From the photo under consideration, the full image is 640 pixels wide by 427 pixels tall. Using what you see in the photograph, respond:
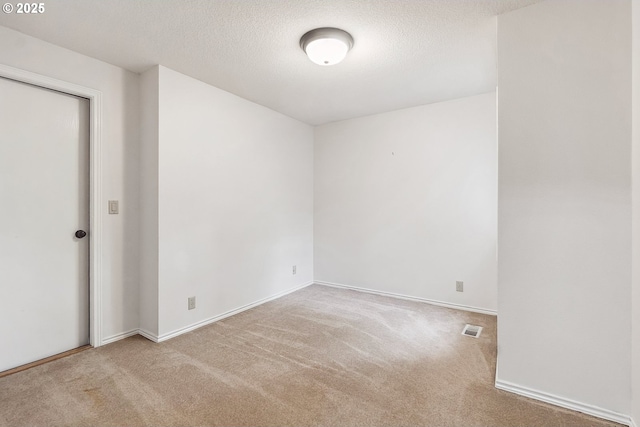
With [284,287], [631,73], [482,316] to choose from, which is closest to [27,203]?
[284,287]

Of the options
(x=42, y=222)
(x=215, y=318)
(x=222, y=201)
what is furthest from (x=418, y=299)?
(x=42, y=222)

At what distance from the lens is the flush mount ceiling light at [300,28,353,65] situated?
210cm

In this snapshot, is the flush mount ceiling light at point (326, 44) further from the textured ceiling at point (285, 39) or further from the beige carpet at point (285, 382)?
the beige carpet at point (285, 382)

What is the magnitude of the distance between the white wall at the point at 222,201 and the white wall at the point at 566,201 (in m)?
2.62

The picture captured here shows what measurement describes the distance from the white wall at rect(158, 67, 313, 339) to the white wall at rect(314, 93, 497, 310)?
52 centimetres

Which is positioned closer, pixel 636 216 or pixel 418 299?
pixel 636 216

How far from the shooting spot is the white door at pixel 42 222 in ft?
7.04

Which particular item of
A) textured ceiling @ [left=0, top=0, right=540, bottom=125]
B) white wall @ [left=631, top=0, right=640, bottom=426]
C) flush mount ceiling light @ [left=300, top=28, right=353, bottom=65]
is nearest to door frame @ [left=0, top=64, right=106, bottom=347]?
textured ceiling @ [left=0, top=0, right=540, bottom=125]

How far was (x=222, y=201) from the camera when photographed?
323cm

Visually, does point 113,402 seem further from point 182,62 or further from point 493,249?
point 493,249

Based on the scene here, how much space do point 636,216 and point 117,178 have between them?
12.2 ft

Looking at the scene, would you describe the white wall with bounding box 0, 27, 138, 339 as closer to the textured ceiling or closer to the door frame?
the door frame

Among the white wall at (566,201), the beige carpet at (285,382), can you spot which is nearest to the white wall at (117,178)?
the beige carpet at (285,382)

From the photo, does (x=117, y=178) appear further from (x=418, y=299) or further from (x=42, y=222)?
(x=418, y=299)
